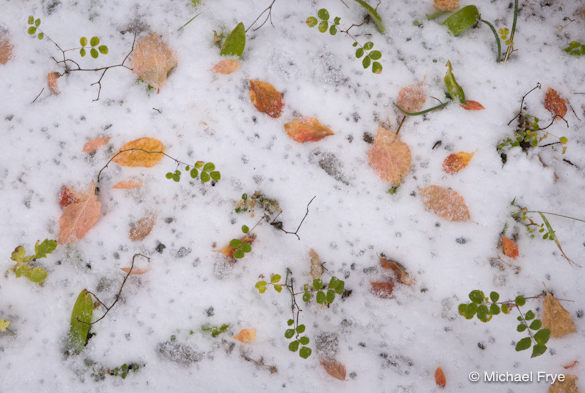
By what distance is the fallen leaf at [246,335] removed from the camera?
184 centimetres

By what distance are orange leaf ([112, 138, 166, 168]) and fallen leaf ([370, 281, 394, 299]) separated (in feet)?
3.85

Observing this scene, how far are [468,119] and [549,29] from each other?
2.17 ft

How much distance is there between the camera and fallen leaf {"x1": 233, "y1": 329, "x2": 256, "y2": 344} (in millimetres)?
1845

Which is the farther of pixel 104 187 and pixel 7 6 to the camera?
pixel 7 6

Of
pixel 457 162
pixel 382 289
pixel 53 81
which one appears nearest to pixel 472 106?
pixel 457 162

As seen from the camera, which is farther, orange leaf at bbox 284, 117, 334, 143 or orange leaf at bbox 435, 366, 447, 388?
orange leaf at bbox 284, 117, 334, 143

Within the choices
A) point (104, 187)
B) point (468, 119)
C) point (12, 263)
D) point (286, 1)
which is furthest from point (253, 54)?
point (12, 263)

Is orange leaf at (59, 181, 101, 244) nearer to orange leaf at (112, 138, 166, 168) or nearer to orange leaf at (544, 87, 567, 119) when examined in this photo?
orange leaf at (112, 138, 166, 168)

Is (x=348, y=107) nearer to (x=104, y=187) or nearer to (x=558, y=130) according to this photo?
(x=558, y=130)

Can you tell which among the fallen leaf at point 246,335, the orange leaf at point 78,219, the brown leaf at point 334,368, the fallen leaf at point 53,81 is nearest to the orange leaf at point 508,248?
the brown leaf at point 334,368

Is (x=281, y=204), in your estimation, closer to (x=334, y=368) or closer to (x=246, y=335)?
(x=246, y=335)

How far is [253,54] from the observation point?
199 cm

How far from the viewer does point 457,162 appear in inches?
75.9

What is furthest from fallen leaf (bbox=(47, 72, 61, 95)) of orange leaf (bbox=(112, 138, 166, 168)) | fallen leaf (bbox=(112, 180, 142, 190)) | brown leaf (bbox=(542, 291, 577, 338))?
brown leaf (bbox=(542, 291, 577, 338))
